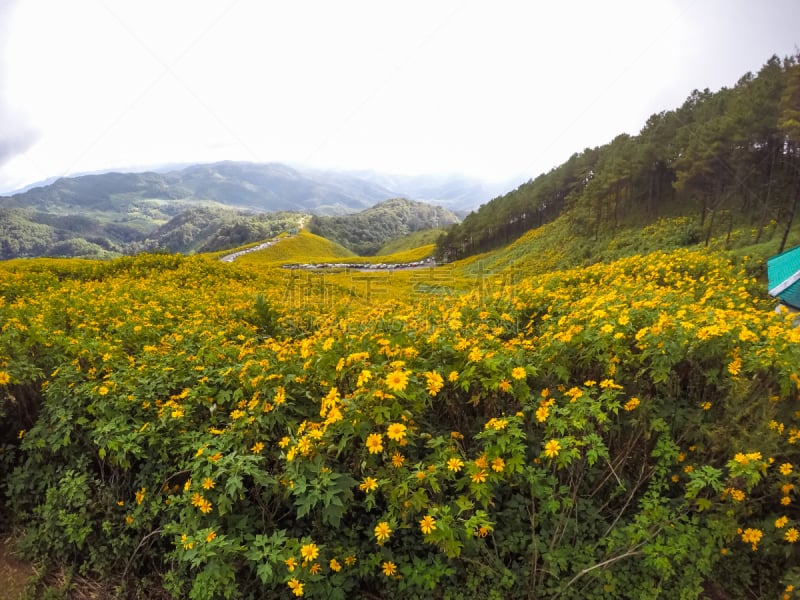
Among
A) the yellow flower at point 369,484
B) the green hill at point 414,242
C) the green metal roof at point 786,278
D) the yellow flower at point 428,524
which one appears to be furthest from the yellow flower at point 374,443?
the green hill at point 414,242

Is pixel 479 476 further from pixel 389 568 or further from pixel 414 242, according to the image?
pixel 414 242

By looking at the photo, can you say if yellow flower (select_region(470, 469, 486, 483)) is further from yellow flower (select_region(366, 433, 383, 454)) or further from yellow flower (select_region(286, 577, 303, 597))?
yellow flower (select_region(286, 577, 303, 597))

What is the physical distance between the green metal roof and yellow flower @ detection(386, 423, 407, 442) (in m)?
11.7

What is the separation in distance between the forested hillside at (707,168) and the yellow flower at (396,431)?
24.8 m

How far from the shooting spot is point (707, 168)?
95.3 feet

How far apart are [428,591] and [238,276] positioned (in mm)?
17577

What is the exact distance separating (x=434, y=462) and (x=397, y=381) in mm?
788

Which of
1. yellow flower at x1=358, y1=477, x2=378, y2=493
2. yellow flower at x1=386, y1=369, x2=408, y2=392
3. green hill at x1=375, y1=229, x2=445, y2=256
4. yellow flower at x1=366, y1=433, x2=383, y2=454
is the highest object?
green hill at x1=375, y1=229, x2=445, y2=256

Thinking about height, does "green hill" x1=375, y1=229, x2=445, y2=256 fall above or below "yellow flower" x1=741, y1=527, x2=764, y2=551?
above

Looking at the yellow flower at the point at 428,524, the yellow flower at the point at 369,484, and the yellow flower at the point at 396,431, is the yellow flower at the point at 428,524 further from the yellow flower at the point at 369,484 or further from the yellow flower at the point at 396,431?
the yellow flower at the point at 396,431

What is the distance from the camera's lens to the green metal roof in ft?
32.2

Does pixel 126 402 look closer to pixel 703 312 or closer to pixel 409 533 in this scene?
pixel 409 533

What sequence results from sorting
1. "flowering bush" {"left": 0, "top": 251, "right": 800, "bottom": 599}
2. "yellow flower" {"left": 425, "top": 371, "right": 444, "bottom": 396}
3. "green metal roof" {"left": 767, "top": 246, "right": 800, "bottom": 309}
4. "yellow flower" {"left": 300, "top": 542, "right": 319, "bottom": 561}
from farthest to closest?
"green metal roof" {"left": 767, "top": 246, "right": 800, "bottom": 309}
"yellow flower" {"left": 425, "top": 371, "right": 444, "bottom": 396}
"flowering bush" {"left": 0, "top": 251, "right": 800, "bottom": 599}
"yellow flower" {"left": 300, "top": 542, "right": 319, "bottom": 561}

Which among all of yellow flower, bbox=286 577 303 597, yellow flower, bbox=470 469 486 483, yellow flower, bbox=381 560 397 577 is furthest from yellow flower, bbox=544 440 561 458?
yellow flower, bbox=286 577 303 597
